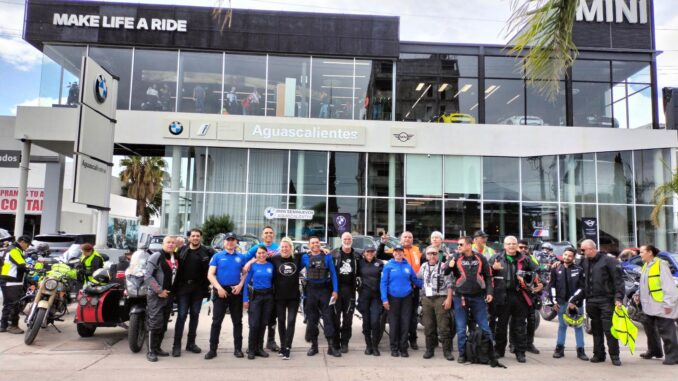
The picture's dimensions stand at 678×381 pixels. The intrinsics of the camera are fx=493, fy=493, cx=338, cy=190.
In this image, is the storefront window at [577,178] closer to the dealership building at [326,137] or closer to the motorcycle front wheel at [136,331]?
the dealership building at [326,137]

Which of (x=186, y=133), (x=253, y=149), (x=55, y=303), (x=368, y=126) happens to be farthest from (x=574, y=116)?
(x=55, y=303)

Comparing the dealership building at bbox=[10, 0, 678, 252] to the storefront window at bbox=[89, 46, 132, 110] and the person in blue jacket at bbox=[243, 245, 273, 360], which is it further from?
the person in blue jacket at bbox=[243, 245, 273, 360]

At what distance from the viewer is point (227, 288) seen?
7.54 meters

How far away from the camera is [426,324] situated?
7.62 m

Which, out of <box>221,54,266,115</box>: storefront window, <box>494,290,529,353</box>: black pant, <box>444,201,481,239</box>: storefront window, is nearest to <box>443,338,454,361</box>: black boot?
<box>494,290,529,353</box>: black pant

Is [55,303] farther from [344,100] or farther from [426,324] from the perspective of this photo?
[344,100]

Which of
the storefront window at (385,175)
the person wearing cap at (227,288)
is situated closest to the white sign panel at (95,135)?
the person wearing cap at (227,288)

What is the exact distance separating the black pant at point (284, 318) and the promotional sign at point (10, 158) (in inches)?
883

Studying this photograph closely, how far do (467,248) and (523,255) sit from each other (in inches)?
45.3

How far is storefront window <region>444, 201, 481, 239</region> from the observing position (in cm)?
2332

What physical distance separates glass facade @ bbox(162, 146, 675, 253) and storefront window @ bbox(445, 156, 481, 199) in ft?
0.16

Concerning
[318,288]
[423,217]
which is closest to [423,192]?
[423,217]

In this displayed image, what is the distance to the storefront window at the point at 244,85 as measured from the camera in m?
23.7

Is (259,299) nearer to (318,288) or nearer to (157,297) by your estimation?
(318,288)
